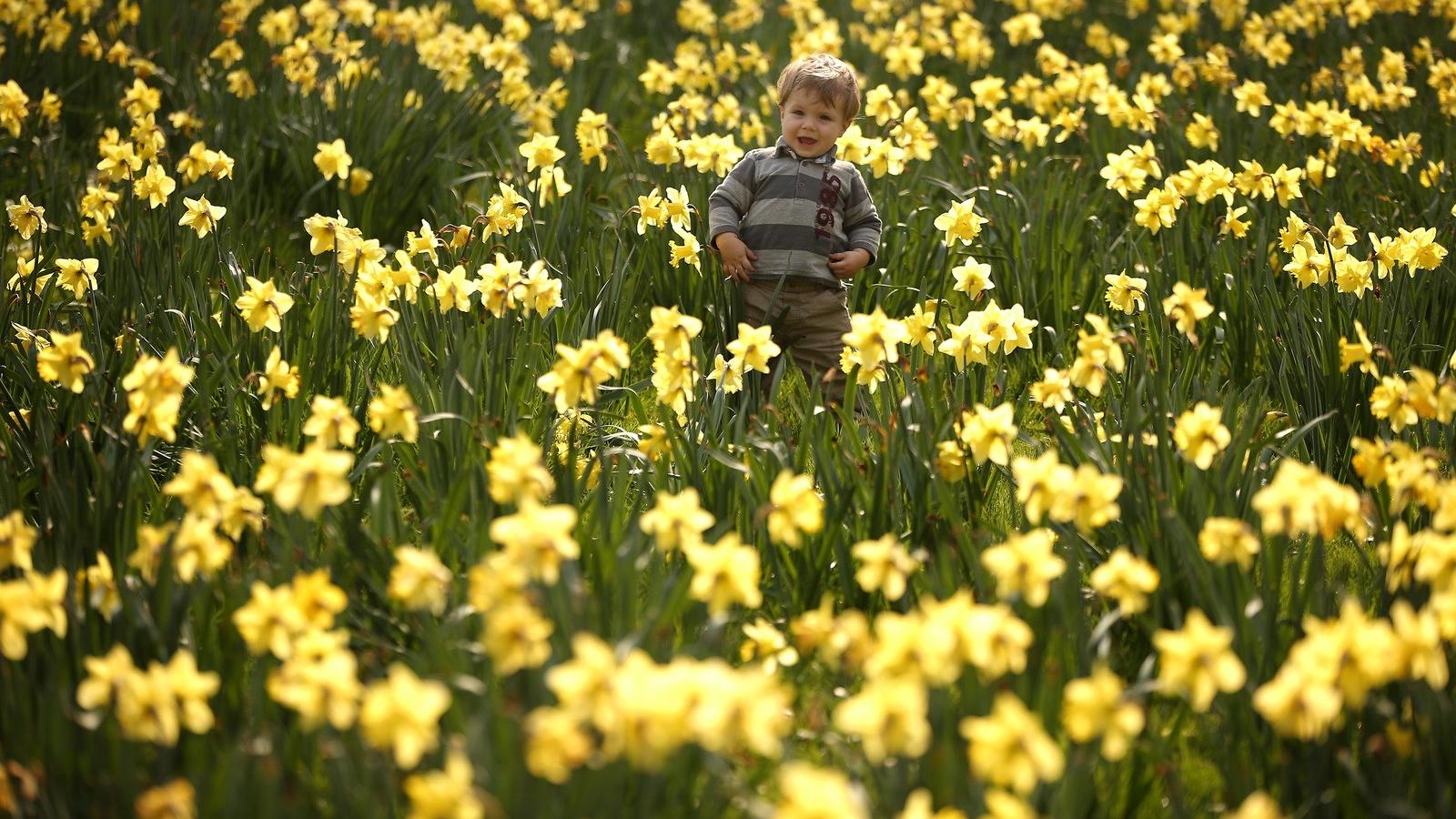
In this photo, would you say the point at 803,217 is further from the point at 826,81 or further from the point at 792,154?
the point at 826,81

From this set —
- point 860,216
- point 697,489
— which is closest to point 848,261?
point 860,216

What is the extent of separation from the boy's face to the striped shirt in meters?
0.03

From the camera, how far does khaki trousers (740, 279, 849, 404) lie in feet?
12.0

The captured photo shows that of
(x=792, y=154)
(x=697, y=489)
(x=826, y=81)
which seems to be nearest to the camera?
(x=697, y=489)

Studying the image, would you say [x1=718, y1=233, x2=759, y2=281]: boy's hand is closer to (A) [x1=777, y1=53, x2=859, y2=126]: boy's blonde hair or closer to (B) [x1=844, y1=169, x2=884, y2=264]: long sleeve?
(B) [x1=844, y1=169, x2=884, y2=264]: long sleeve

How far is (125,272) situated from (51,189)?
1134mm

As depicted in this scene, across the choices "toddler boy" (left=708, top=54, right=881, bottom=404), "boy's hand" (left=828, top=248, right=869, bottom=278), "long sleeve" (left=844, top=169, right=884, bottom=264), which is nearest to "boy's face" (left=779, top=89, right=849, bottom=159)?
"toddler boy" (left=708, top=54, right=881, bottom=404)

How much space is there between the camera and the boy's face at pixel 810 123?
3553mm

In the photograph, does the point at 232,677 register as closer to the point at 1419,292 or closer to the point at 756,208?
the point at 756,208

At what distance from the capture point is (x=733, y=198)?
364 centimetres

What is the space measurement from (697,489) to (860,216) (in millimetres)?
1319

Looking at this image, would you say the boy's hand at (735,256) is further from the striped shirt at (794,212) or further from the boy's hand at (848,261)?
the boy's hand at (848,261)

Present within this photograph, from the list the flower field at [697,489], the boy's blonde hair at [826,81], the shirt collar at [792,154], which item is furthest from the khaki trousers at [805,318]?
the boy's blonde hair at [826,81]

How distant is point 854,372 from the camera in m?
3.06
